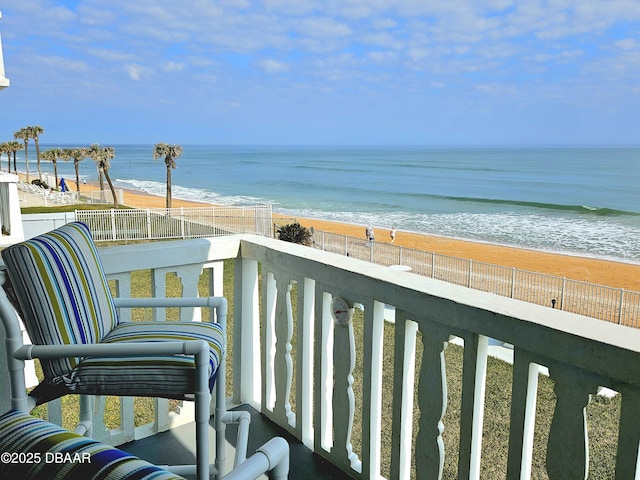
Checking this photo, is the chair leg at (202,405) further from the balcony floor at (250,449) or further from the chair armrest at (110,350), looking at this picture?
the balcony floor at (250,449)

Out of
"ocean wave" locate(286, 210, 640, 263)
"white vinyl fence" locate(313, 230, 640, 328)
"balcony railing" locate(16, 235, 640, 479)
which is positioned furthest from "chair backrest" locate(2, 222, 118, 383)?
"ocean wave" locate(286, 210, 640, 263)

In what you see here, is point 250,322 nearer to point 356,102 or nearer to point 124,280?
point 124,280

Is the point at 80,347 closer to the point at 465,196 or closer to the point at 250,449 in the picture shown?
the point at 250,449

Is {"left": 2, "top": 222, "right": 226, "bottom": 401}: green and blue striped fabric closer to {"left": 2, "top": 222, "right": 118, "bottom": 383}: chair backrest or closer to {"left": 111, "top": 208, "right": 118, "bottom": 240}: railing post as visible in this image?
{"left": 2, "top": 222, "right": 118, "bottom": 383}: chair backrest

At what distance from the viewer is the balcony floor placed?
191cm

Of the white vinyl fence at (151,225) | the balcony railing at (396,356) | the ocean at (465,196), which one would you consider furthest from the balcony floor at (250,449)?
the ocean at (465,196)

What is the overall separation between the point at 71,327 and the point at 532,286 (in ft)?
42.5

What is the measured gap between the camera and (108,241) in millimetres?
17219

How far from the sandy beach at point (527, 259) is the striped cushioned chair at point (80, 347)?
15785 millimetres

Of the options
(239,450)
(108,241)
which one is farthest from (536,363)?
(108,241)

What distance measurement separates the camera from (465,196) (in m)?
33.4

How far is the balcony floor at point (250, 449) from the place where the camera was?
1909mm

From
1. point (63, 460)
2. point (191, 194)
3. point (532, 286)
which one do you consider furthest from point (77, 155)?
point (63, 460)

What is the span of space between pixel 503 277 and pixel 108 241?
467 inches
